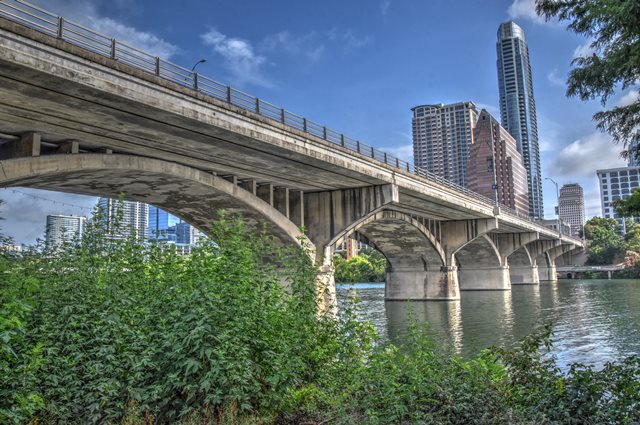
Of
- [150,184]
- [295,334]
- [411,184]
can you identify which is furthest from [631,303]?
[295,334]

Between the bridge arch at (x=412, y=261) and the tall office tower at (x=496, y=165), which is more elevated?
the tall office tower at (x=496, y=165)

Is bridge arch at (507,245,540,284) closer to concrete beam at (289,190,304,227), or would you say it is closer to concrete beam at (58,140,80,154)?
concrete beam at (289,190,304,227)

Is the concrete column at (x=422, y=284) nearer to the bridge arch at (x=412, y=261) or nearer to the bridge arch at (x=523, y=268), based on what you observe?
the bridge arch at (x=412, y=261)

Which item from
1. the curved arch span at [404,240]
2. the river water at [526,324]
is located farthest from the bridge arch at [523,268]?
the river water at [526,324]

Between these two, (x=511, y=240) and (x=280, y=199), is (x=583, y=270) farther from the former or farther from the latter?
(x=280, y=199)

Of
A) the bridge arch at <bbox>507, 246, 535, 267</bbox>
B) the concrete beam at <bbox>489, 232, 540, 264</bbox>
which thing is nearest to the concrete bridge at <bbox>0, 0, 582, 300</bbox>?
the concrete beam at <bbox>489, 232, 540, 264</bbox>

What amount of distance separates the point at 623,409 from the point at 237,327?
18.3 ft

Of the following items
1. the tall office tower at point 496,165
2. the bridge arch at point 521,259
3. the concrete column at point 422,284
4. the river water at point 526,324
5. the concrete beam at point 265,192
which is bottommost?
the river water at point 526,324

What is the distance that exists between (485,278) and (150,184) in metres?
53.5

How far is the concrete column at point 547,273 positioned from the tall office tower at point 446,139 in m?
72.9

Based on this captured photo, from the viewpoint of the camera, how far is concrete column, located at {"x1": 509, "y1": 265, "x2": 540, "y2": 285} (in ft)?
279

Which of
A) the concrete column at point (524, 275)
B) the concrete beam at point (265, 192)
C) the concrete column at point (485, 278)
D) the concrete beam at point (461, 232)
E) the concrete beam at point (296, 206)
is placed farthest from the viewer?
the concrete column at point (524, 275)

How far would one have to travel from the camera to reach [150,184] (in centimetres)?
2383

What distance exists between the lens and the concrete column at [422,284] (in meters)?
49.1
